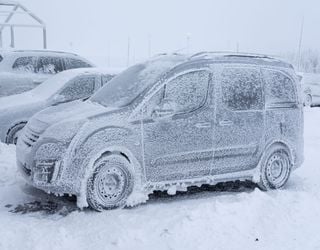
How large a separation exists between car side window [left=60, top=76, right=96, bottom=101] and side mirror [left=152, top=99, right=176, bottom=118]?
3401mm

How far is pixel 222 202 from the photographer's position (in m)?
5.62

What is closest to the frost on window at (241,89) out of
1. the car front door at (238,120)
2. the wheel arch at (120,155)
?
the car front door at (238,120)

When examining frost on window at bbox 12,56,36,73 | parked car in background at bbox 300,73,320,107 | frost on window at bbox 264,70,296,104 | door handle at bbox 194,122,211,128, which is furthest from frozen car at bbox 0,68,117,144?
parked car in background at bbox 300,73,320,107

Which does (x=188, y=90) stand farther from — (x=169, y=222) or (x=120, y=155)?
(x=169, y=222)

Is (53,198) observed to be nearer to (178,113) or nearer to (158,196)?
(158,196)

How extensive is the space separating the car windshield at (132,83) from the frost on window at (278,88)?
1355 millimetres

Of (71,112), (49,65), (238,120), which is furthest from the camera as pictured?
(49,65)

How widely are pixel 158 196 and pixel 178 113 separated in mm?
1189

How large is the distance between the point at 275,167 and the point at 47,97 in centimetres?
433

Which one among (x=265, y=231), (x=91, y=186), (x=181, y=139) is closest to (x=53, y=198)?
(x=91, y=186)

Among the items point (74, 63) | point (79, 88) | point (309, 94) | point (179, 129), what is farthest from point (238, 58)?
point (309, 94)

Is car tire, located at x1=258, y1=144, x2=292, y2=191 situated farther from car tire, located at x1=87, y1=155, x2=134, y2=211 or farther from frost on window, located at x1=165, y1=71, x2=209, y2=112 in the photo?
car tire, located at x1=87, y1=155, x2=134, y2=211

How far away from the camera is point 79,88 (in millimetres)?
8766

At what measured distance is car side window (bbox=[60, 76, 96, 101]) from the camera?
28.3 feet
